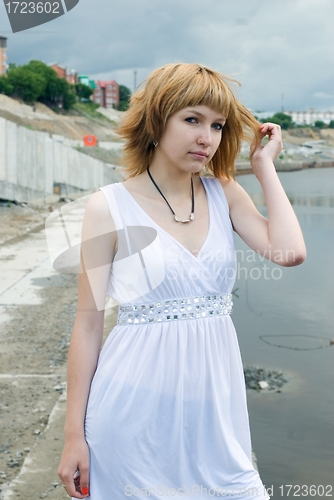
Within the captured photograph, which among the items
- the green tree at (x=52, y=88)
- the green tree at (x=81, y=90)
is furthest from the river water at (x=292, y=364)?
the green tree at (x=81, y=90)

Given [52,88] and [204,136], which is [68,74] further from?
[204,136]

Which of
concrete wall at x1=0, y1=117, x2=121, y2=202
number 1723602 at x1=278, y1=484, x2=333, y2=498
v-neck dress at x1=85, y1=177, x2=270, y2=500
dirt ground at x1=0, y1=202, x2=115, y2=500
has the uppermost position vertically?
v-neck dress at x1=85, y1=177, x2=270, y2=500

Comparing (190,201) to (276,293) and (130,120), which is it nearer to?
(130,120)

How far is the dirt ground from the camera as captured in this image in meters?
3.33

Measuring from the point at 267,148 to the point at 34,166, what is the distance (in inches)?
663

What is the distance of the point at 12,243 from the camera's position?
37.3 ft

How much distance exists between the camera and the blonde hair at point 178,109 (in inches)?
70.7

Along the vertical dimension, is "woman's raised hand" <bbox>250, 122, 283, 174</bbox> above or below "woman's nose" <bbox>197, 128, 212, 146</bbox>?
below

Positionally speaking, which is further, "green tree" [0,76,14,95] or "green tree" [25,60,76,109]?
"green tree" [25,60,76,109]

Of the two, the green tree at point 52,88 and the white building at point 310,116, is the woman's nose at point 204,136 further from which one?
the white building at point 310,116

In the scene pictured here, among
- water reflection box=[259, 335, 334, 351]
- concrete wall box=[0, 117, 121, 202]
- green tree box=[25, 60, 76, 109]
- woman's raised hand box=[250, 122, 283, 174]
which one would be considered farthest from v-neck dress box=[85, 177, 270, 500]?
green tree box=[25, 60, 76, 109]

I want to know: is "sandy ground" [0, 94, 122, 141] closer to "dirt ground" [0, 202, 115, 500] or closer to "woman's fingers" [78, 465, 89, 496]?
"dirt ground" [0, 202, 115, 500]

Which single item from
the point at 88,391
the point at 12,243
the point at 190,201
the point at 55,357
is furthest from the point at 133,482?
the point at 12,243

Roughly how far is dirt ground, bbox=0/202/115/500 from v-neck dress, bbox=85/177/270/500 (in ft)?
5.02
